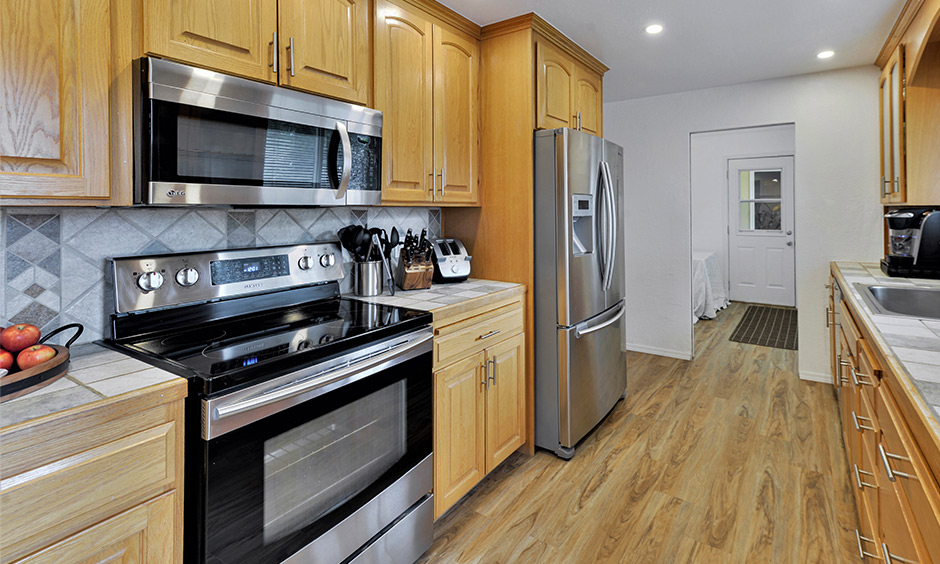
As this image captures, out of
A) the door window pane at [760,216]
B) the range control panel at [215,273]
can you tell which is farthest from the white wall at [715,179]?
the range control panel at [215,273]

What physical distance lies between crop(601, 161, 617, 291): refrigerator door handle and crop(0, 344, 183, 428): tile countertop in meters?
2.28

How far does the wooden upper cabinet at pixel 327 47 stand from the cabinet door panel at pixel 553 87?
0.99 m

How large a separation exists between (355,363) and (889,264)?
119 inches

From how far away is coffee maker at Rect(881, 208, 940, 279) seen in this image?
2.59 m

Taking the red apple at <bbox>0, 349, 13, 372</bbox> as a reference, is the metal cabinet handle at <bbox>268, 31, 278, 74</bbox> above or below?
above

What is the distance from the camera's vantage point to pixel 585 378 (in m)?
2.75

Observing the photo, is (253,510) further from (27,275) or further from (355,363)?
(27,275)

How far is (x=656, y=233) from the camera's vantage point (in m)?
4.39

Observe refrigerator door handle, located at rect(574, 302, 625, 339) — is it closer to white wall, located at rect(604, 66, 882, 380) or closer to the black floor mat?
white wall, located at rect(604, 66, 882, 380)

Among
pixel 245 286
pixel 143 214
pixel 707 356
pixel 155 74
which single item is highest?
pixel 155 74

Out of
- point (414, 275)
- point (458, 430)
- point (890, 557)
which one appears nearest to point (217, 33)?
point (414, 275)

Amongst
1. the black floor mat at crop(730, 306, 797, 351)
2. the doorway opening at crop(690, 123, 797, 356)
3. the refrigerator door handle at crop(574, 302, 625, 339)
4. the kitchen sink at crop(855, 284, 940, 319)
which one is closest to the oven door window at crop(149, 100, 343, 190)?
the refrigerator door handle at crop(574, 302, 625, 339)

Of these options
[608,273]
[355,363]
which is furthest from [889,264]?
[355,363]

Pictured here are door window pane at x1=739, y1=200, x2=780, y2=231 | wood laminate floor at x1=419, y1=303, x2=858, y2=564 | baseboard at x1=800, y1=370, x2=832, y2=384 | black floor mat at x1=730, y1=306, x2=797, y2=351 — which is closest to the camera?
wood laminate floor at x1=419, y1=303, x2=858, y2=564
